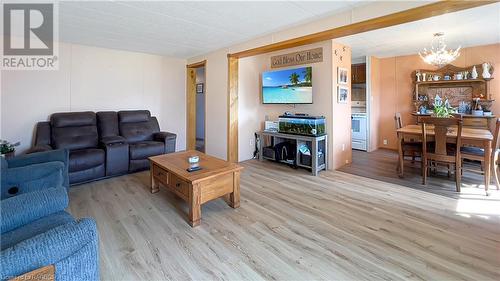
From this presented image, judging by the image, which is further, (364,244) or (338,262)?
(364,244)

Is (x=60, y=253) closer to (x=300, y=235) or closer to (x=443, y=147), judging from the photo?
(x=300, y=235)

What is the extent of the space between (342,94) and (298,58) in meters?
1.00

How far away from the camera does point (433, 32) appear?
3.80m

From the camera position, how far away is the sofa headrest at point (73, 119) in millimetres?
3734

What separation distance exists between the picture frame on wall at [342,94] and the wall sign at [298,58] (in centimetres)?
60

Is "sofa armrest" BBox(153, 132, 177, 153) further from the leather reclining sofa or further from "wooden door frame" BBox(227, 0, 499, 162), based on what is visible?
"wooden door frame" BBox(227, 0, 499, 162)

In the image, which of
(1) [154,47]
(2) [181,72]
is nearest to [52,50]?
(1) [154,47]

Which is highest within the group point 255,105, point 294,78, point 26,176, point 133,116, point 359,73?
point 359,73

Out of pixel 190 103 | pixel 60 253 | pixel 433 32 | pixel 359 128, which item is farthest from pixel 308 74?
pixel 60 253

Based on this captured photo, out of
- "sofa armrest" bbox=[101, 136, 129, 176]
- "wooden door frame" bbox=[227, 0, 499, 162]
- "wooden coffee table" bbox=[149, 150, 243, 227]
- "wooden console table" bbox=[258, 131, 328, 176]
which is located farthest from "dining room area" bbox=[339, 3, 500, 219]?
"sofa armrest" bbox=[101, 136, 129, 176]

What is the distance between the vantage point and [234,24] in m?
3.21

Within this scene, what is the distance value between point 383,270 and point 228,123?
3.41 m

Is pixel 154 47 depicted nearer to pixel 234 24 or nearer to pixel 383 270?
pixel 234 24

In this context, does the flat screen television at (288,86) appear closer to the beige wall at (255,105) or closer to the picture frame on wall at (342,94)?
the beige wall at (255,105)
